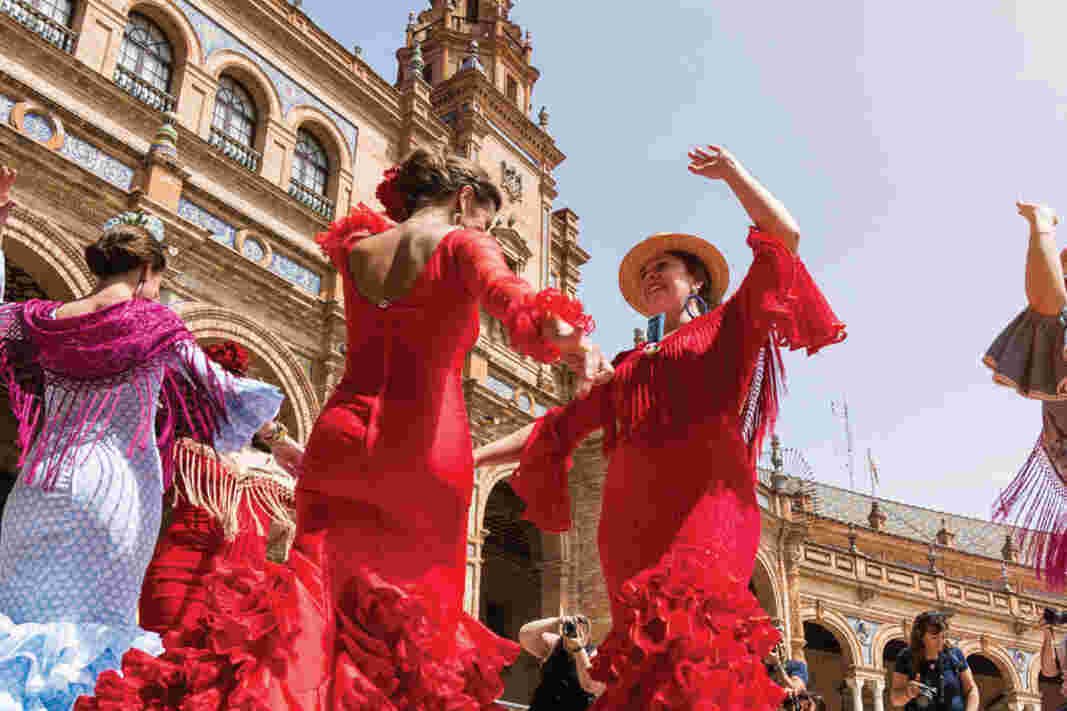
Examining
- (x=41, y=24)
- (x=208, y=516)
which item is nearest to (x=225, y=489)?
(x=208, y=516)

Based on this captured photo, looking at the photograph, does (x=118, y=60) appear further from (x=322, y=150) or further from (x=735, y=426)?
(x=735, y=426)

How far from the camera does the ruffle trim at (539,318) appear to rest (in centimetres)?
165

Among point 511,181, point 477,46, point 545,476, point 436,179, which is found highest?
point 477,46

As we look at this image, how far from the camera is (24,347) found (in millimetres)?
2770

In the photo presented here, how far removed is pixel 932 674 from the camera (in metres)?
4.87

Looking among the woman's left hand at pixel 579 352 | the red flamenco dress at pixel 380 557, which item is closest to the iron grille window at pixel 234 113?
the red flamenco dress at pixel 380 557

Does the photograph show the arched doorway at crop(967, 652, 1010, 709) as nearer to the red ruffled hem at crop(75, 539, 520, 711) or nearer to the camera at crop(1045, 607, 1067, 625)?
the camera at crop(1045, 607, 1067, 625)

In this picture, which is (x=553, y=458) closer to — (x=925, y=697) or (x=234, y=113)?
(x=925, y=697)

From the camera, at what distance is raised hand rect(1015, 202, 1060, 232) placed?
8.01 feet

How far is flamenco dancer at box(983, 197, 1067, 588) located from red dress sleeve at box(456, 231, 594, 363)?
1.44 metres

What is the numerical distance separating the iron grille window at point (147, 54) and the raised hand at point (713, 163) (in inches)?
443

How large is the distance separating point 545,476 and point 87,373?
4.50 ft

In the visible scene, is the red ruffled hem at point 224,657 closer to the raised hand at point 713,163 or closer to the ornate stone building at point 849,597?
the raised hand at point 713,163

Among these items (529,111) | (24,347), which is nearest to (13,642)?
(24,347)
